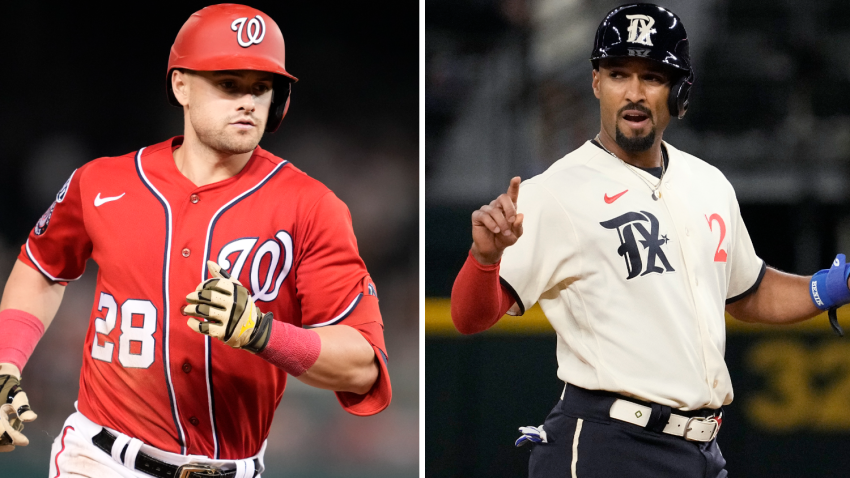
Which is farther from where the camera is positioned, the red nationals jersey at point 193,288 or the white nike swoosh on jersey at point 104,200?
the white nike swoosh on jersey at point 104,200

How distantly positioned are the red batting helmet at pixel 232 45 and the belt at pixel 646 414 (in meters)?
1.20

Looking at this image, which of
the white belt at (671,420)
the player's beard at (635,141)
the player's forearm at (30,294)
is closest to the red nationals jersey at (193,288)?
the player's forearm at (30,294)

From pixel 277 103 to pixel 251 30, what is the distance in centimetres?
Answer: 24

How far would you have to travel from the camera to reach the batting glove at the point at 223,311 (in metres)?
1.80

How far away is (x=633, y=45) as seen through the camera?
2494 millimetres

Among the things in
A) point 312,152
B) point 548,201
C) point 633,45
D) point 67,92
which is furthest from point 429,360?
point 67,92

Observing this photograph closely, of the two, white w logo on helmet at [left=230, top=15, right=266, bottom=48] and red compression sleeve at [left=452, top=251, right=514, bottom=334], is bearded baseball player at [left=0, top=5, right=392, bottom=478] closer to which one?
white w logo on helmet at [left=230, top=15, right=266, bottom=48]

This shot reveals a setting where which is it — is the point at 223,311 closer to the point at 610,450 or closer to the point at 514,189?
the point at 514,189

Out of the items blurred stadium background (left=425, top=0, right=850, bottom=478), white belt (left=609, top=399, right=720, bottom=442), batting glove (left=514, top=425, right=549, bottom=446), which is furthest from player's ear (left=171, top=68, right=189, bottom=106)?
blurred stadium background (left=425, top=0, right=850, bottom=478)

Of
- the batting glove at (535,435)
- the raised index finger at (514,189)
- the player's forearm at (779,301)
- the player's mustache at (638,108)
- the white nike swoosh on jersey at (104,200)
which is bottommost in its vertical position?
the batting glove at (535,435)

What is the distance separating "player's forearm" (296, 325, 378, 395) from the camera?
6.78ft

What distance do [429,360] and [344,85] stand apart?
1.42 meters

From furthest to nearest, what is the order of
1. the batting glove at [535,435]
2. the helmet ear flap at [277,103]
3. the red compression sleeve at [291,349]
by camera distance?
1. the helmet ear flap at [277,103]
2. the batting glove at [535,435]
3. the red compression sleeve at [291,349]

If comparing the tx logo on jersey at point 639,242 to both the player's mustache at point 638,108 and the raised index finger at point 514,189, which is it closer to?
the player's mustache at point 638,108
